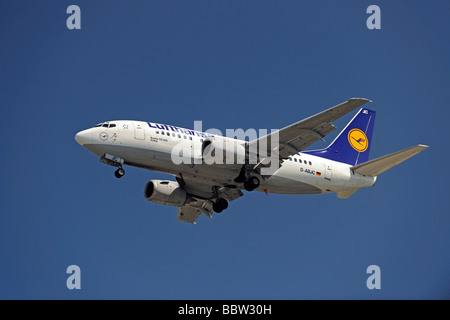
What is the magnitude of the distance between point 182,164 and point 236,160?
2.97 meters

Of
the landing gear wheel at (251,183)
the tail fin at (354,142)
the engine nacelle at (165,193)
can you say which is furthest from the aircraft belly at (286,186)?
the engine nacelle at (165,193)

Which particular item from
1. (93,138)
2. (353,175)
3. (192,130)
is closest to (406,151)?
(353,175)

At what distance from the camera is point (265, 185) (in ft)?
125

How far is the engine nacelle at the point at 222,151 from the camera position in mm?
Answer: 35438

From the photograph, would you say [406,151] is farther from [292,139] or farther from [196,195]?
[196,195]

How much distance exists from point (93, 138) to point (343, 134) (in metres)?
Answer: 16.7

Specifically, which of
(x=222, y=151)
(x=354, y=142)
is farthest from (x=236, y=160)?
(x=354, y=142)

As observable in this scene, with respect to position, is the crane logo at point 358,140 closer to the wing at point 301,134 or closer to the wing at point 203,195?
the wing at point 301,134

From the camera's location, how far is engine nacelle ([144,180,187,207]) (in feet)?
134

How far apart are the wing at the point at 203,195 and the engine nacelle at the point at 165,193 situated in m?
0.42

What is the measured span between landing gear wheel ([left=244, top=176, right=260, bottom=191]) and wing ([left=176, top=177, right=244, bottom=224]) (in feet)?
9.71

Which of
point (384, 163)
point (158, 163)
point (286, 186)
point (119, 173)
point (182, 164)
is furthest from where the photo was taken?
point (286, 186)

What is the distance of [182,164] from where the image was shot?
117 feet

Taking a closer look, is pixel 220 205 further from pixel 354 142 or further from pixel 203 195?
pixel 354 142
